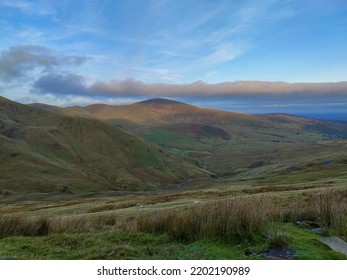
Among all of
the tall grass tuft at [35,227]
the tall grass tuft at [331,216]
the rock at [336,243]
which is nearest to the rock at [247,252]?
the rock at [336,243]

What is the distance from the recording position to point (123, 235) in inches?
415

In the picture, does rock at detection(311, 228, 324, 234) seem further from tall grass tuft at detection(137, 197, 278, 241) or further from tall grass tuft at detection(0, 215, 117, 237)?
tall grass tuft at detection(0, 215, 117, 237)

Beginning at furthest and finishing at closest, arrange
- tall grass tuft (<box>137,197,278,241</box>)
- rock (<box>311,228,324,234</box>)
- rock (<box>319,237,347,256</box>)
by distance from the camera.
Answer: rock (<box>311,228,324,234</box>) → tall grass tuft (<box>137,197,278,241</box>) → rock (<box>319,237,347,256</box>)

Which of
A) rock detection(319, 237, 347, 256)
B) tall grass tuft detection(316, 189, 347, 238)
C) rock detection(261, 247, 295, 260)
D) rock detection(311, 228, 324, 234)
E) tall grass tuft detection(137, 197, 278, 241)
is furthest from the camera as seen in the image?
rock detection(311, 228, 324, 234)

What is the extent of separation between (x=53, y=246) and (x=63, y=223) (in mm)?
2984

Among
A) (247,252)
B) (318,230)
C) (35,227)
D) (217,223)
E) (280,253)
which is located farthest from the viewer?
(35,227)

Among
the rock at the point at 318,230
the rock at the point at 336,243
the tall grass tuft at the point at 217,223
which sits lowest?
the rock at the point at 318,230

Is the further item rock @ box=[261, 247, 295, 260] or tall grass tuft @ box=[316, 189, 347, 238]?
tall grass tuft @ box=[316, 189, 347, 238]

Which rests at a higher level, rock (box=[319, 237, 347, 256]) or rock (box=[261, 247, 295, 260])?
rock (box=[261, 247, 295, 260])

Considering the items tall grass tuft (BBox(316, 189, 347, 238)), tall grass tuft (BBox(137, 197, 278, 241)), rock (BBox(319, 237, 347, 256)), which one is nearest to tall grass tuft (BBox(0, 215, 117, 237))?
tall grass tuft (BBox(137, 197, 278, 241))

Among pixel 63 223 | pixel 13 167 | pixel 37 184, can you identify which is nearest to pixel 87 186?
pixel 37 184

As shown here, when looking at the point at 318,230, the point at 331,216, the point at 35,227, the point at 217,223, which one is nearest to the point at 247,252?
the point at 217,223

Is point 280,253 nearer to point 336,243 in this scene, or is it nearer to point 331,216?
point 336,243

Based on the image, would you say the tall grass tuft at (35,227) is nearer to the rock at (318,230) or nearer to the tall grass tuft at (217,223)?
the tall grass tuft at (217,223)
